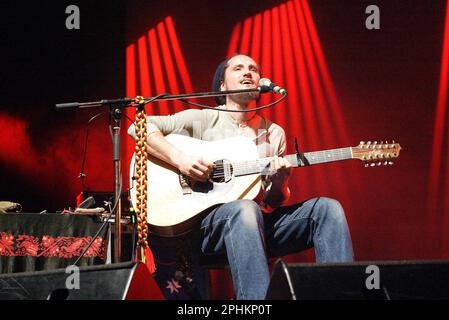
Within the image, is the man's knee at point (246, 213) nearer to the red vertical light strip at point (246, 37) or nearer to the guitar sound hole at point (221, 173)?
the guitar sound hole at point (221, 173)

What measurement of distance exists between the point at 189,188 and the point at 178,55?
164 cm

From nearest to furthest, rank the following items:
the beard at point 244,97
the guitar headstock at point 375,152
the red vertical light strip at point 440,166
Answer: the guitar headstock at point 375,152 < the beard at point 244,97 < the red vertical light strip at point 440,166

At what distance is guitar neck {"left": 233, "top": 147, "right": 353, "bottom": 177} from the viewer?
8.72ft

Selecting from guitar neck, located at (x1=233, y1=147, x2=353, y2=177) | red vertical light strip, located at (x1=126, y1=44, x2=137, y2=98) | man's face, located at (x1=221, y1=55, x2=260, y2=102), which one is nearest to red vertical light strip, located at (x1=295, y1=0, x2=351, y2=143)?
man's face, located at (x1=221, y1=55, x2=260, y2=102)

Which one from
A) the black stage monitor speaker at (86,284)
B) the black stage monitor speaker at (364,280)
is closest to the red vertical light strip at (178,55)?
the black stage monitor speaker at (86,284)

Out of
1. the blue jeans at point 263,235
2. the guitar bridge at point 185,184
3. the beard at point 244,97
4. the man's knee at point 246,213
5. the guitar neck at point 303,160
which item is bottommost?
the blue jeans at point 263,235

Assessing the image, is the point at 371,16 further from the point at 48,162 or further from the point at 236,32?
the point at 48,162

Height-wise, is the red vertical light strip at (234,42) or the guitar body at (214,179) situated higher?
the red vertical light strip at (234,42)

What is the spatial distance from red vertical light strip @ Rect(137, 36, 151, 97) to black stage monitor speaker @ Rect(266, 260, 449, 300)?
104 inches

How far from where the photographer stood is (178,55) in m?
3.98

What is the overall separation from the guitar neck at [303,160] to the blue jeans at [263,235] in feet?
0.80

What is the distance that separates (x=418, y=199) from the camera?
378 centimetres

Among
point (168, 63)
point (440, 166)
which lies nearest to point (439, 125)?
point (440, 166)

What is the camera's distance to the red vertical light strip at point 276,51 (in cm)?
389
